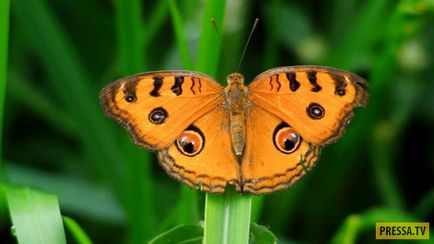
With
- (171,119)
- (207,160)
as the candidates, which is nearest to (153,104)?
(171,119)

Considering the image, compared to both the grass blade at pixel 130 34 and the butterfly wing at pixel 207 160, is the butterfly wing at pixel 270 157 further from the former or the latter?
the grass blade at pixel 130 34

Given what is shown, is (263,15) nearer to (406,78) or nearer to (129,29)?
(406,78)

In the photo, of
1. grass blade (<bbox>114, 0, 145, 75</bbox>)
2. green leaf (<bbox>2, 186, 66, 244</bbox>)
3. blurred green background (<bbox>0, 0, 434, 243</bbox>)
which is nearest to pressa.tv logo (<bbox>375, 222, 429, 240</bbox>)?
blurred green background (<bbox>0, 0, 434, 243</bbox>)

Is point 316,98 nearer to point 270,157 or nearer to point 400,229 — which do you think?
point 270,157

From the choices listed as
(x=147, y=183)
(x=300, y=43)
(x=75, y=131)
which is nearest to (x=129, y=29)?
(x=147, y=183)

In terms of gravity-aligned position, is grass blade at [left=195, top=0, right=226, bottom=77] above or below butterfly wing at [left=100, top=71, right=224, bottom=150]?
above

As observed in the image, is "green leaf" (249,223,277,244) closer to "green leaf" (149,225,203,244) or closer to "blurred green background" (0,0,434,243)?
"green leaf" (149,225,203,244)
